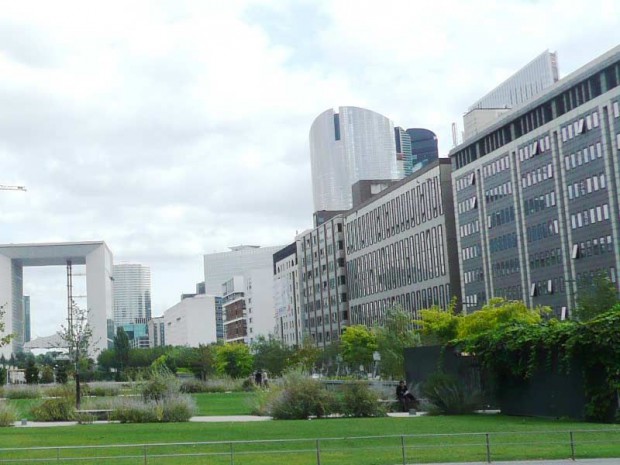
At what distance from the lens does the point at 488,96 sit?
18425 centimetres

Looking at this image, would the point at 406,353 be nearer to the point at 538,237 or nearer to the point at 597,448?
the point at 597,448

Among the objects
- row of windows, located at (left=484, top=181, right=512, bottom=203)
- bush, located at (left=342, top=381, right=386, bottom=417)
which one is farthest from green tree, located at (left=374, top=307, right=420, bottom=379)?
row of windows, located at (left=484, top=181, right=512, bottom=203)

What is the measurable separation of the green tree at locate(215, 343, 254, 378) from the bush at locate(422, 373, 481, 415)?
6515 cm

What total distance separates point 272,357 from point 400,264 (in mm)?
28792

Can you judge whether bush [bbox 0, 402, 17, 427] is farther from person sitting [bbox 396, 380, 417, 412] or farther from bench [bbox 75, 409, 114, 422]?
person sitting [bbox 396, 380, 417, 412]

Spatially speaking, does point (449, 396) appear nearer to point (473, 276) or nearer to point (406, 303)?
point (473, 276)

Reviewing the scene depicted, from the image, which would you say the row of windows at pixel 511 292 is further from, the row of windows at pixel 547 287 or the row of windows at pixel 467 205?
the row of windows at pixel 467 205

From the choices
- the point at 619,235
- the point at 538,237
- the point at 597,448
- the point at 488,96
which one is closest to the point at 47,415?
the point at 597,448

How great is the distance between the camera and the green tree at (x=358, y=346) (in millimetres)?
89625

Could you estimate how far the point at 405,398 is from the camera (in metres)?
38.6

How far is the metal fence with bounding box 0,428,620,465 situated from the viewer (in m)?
20.1

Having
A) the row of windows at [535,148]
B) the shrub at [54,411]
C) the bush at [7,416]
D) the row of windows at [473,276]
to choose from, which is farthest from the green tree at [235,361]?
the bush at [7,416]

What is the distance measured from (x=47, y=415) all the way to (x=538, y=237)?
5825 cm

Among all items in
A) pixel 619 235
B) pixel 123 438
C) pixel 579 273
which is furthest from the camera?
pixel 579 273
